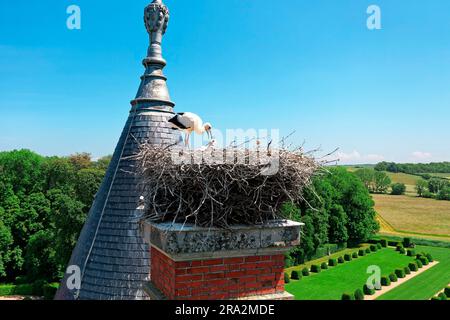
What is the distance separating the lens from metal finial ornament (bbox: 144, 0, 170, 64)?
44.0 ft

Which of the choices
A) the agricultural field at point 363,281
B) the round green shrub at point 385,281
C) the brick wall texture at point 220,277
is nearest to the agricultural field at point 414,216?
the agricultural field at point 363,281

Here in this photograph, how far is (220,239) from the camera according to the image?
339 cm

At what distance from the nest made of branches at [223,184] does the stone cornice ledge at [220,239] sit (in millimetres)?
101

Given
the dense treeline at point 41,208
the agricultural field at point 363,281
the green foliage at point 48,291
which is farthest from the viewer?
the agricultural field at point 363,281

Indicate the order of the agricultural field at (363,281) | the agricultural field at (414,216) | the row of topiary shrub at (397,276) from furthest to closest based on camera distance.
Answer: the agricultural field at (414,216) → the agricultural field at (363,281) → the row of topiary shrub at (397,276)

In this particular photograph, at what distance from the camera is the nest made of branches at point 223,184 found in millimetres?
3371

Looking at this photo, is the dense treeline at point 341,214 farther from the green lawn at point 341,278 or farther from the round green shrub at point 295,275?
the round green shrub at point 295,275

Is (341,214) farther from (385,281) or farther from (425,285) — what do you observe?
(425,285)

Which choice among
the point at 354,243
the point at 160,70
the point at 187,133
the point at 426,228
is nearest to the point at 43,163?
the point at 160,70

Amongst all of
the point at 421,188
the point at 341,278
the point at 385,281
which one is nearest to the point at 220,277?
the point at 385,281

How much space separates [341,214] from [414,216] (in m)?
26.0

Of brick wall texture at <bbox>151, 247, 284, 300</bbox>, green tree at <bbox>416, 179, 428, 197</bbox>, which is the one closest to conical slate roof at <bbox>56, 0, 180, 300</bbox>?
brick wall texture at <bbox>151, 247, 284, 300</bbox>

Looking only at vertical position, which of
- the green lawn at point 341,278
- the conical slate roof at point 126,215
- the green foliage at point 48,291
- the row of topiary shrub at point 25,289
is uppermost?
the conical slate roof at point 126,215

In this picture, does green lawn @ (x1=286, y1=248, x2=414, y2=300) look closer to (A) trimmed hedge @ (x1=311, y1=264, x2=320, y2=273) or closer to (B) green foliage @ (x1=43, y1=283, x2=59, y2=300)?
(A) trimmed hedge @ (x1=311, y1=264, x2=320, y2=273)
